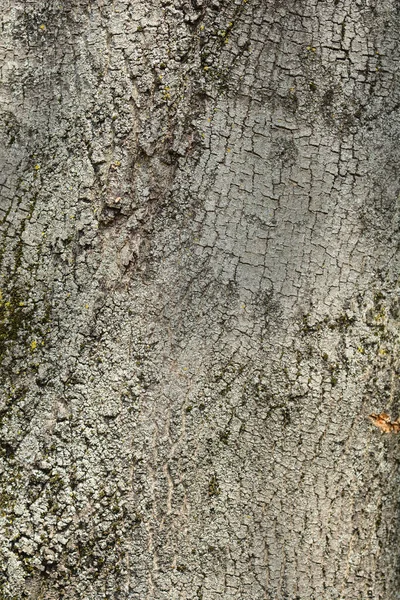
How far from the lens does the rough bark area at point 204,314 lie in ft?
4.35

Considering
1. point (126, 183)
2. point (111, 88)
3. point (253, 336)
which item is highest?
point (111, 88)

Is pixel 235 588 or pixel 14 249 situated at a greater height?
pixel 14 249

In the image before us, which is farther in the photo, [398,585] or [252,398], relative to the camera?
[398,585]

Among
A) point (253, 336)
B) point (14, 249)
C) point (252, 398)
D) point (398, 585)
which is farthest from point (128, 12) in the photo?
point (398, 585)

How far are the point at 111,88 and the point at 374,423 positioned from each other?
2.86 ft

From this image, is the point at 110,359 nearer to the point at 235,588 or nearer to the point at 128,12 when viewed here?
the point at 235,588

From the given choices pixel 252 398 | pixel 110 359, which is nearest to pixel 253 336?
pixel 252 398

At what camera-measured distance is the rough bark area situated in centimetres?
133

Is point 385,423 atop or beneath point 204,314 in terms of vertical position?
beneath

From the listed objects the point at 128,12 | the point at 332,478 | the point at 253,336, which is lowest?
the point at 332,478

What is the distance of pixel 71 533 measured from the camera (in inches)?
52.4

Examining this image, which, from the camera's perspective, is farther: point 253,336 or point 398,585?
point 398,585

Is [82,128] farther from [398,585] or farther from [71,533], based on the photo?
[398,585]

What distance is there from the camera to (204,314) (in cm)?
134
